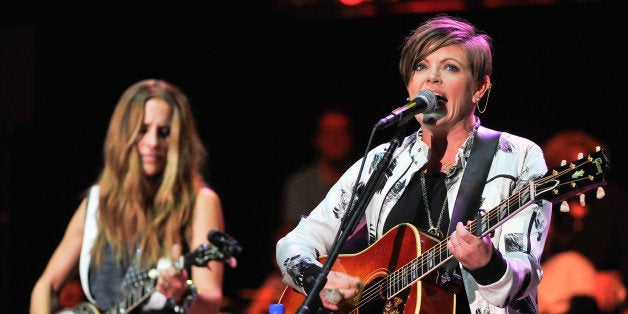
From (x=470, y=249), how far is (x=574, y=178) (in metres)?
0.43

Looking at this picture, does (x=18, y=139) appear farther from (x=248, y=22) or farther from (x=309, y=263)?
(x=309, y=263)

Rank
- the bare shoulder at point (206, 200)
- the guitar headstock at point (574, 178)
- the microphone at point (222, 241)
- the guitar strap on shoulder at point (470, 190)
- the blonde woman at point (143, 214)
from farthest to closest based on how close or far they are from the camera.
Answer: the bare shoulder at point (206, 200) < the blonde woman at point (143, 214) < the microphone at point (222, 241) < the guitar strap on shoulder at point (470, 190) < the guitar headstock at point (574, 178)

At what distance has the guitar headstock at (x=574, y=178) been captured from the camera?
3.08 metres

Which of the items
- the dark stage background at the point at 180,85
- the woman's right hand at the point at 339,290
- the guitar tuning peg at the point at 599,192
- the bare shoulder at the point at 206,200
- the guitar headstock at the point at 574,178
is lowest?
the woman's right hand at the point at 339,290

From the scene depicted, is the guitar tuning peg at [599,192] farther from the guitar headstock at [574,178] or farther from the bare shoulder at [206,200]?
the bare shoulder at [206,200]

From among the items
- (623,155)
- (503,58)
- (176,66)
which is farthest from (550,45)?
(176,66)

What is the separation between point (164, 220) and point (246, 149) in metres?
3.70

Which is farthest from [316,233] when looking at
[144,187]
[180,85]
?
[180,85]

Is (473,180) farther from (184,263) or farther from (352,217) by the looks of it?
(184,263)

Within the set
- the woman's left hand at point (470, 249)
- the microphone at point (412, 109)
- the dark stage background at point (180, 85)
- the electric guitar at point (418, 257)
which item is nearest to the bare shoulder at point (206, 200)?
the electric guitar at point (418, 257)

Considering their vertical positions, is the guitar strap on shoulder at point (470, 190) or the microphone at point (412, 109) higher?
the microphone at point (412, 109)

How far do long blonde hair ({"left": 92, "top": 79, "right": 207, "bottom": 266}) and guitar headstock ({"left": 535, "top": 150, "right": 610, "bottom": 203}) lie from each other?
74.2 inches

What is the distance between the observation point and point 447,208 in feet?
A: 12.3

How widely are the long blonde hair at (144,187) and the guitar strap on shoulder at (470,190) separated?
4.75 ft
